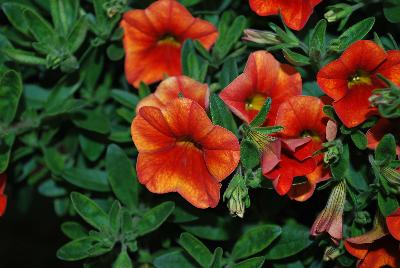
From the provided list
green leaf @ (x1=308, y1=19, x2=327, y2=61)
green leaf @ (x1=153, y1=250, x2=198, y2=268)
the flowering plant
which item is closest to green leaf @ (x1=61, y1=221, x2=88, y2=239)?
the flowering plant

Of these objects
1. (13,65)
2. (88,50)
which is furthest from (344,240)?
(13,65)

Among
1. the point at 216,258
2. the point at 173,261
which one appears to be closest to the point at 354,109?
the point at 216,258

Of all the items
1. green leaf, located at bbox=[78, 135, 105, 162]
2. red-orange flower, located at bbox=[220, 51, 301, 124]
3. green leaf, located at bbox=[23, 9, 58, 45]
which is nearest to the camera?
red-orange flower, located at bbox=[220, 51, 301, 124]

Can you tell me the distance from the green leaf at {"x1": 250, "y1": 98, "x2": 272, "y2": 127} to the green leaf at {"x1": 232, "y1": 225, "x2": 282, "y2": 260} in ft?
0.94

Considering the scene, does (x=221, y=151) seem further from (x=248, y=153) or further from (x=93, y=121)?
(x=93, y=121)

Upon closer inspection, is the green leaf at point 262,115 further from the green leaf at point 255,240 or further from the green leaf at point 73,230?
the green leaf at point 73,230

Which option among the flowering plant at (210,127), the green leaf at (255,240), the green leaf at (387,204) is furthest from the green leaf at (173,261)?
the green leaf at (387,204)

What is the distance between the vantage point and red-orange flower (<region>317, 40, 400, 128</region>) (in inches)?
45.3

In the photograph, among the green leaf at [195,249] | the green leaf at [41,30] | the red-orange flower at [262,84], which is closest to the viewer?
the red-orange flower at [262,84]

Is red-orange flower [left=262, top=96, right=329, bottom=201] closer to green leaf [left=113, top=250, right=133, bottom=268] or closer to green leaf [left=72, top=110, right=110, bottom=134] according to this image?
green leaf [left=113, top=250, right=133, bottom=268]

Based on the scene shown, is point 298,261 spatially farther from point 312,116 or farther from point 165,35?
point 165,35

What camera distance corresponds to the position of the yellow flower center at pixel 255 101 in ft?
4.39

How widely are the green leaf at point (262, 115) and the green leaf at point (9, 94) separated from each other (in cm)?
56

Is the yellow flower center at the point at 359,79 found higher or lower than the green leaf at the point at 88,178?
higher
